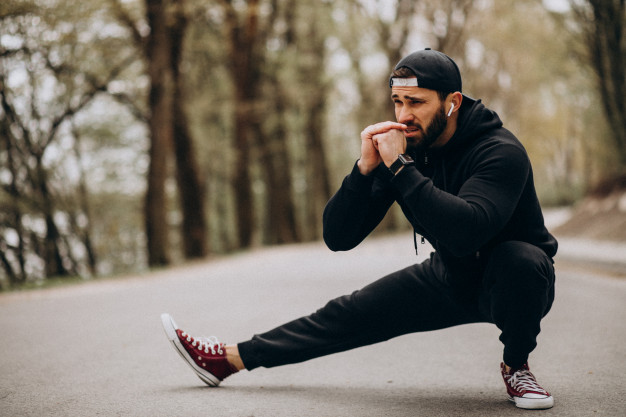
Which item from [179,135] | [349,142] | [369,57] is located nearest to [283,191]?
[369,57]

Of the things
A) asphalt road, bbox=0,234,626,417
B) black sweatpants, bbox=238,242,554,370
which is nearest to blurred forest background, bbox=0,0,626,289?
asphalt road, bbox=0,234,626,417

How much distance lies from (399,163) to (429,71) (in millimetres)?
515

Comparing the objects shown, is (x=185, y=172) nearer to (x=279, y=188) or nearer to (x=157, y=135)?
(x=157, y=135)

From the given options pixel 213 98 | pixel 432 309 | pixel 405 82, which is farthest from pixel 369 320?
pixel 213 98

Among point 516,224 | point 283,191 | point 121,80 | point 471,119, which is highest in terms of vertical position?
point 121,80

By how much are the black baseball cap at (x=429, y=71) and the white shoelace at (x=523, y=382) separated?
150 cm

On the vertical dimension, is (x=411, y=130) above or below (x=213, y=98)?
below

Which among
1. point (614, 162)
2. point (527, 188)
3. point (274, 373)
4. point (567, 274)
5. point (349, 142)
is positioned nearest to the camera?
point (527, 188)

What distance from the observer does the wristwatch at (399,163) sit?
353 centimetres

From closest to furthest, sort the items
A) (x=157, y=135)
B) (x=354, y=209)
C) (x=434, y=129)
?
(x=434, y=129), (x=354, y=209), (x=157, y=135)

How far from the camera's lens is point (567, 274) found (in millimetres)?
11977

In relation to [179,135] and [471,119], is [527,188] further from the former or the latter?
[179,135]

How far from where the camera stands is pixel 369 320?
409 centimetres

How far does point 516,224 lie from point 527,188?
19cm
